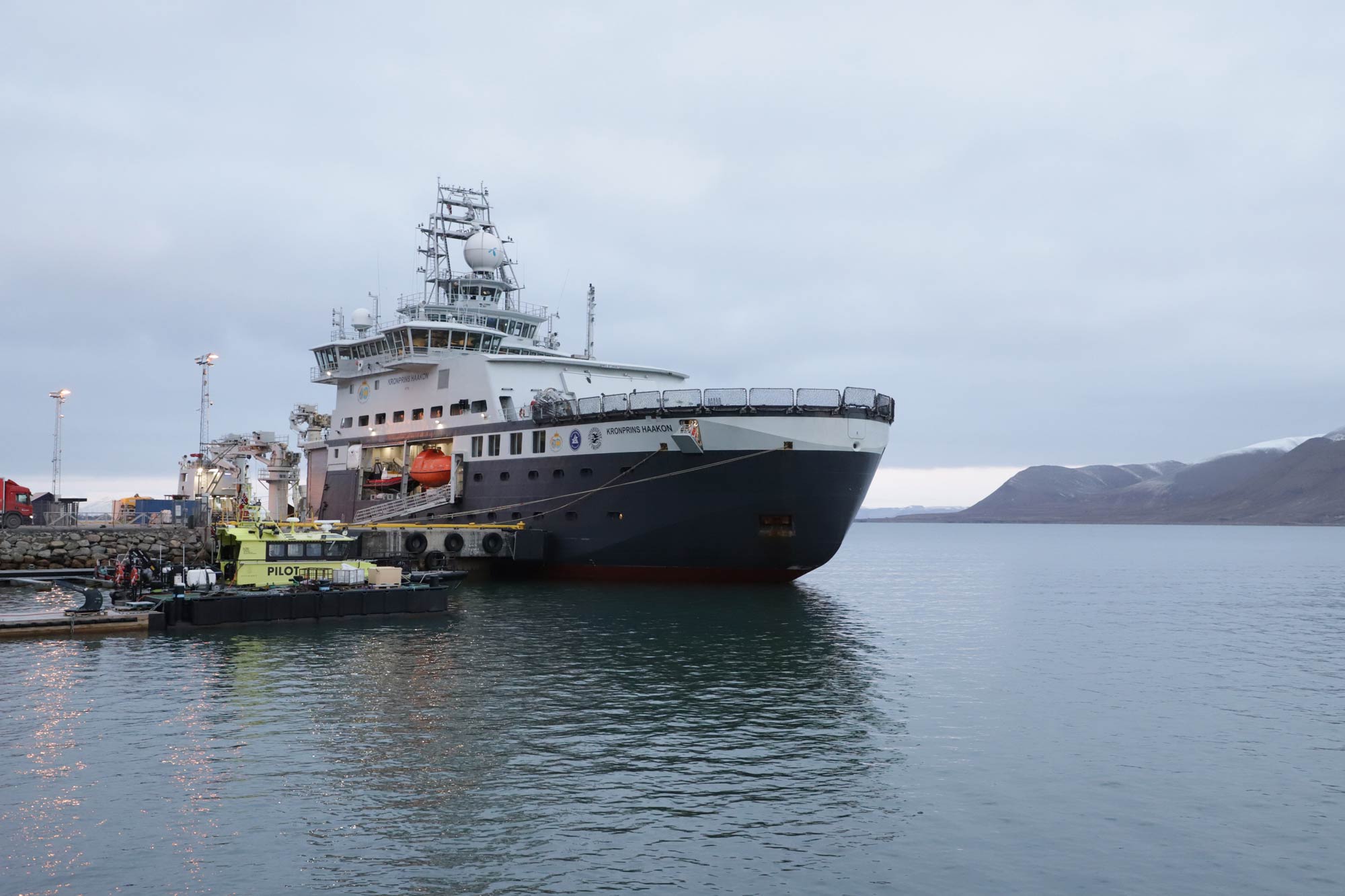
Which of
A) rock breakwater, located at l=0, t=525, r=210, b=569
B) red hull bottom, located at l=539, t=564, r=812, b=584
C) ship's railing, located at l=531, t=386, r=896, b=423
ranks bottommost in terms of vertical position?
red hull bottom, located at l=539, t=564, r=812, b=584

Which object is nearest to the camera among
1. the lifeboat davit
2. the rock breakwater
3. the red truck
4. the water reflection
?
the water reflection

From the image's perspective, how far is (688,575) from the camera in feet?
141

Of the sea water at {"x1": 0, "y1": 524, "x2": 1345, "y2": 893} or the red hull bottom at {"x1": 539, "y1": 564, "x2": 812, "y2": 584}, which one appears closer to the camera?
the sea water at {"x1": 0, "y1": 524, "x2": 1345, "y2": 893}

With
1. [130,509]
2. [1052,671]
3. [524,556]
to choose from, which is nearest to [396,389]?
[524,556]

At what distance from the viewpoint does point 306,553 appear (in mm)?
35562

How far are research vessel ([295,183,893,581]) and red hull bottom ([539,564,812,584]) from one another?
0.31 feet

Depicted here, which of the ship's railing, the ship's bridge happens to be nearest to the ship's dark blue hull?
the ship's railing

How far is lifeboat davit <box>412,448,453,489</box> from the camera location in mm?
51281

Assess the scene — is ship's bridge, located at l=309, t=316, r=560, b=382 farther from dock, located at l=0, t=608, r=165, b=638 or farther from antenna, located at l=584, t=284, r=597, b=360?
dock, located at l=0, t=608, r=165, b=638

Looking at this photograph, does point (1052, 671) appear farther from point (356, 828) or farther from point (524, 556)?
point (524, 556)

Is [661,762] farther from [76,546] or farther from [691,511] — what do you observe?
[76,546]

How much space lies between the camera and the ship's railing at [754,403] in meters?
39.5

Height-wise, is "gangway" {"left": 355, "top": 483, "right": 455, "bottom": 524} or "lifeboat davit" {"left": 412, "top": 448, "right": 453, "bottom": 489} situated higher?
"lifeboat davit" {"left": 412, "top": 448, "right": 453, "bottom": 489}

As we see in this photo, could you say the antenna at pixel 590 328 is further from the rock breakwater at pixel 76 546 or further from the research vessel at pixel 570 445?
the rock breakwater at pixel 76 546
